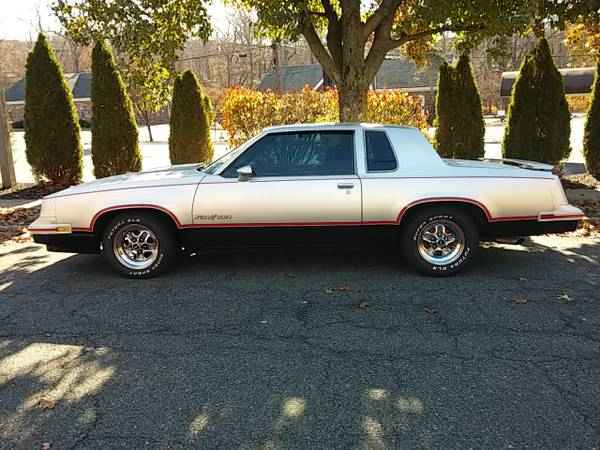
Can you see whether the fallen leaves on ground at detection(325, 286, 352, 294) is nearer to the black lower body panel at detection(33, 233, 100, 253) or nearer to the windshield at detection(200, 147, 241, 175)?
the windshield at detection(200, 147, 241, 175)

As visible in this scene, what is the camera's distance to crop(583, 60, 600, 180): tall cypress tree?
11266 mm

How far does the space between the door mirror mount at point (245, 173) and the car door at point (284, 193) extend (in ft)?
0.07

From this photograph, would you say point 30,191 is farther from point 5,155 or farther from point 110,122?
point 110,122

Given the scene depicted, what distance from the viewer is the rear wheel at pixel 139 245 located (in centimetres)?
565

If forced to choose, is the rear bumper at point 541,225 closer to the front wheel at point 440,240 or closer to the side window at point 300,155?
the front wheel at point 440,240

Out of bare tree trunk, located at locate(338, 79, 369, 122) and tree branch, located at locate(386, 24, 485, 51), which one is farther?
bare tree trunk, located at locate(338, 79, 369, 122)

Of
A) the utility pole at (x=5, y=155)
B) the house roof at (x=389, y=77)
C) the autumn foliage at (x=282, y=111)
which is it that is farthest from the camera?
the house roof at (x=389, y=77)

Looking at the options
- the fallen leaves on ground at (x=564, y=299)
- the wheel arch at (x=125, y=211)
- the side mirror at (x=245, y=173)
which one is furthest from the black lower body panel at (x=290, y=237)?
the fallen leaves on ground at (x=564, y=299)

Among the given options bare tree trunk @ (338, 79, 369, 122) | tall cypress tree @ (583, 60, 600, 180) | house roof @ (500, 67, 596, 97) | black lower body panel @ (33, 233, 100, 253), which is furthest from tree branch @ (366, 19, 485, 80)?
house roof @ (500, 67, 596, 97)

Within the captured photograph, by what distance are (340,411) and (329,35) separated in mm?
8293

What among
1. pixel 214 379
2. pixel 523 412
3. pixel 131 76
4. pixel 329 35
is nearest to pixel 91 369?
pixel 214 379

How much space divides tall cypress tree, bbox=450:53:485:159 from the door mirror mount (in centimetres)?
842

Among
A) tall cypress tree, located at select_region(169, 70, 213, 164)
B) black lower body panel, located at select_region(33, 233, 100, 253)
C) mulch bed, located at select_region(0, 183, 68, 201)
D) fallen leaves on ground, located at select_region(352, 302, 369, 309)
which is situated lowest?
fallen leaves on ground, located at select_region(352, 302, 369, 309)

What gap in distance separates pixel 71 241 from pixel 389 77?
5051 cm
